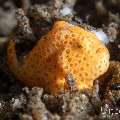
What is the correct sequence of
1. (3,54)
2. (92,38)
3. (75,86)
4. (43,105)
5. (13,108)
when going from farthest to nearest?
(3,54) < (92,38) < (75,86) < (13,108) < (43,105)

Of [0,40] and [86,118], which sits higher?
[0,40]

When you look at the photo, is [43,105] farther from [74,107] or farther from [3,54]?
[3,54]

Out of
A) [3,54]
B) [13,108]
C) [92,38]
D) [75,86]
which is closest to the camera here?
[13,108]

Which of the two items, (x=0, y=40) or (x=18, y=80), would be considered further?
(x=0, y=40)

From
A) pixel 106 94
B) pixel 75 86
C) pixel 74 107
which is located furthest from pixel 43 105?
pixel 106 94

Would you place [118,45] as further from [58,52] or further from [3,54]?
[3,54]

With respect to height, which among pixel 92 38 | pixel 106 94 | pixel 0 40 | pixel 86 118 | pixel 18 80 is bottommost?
pixel 86 118
